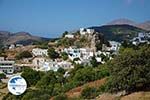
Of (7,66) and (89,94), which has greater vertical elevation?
(7,66)

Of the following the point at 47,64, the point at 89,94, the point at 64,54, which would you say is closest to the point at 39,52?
the point at 64,54

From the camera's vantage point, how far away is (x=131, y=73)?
1703 cm

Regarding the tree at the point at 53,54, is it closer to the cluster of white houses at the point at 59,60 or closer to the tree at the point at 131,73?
the cluster of white houses at the point at 59,60

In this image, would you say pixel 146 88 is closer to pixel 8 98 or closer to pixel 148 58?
pixel 148 58

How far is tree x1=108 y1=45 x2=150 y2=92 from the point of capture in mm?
16750

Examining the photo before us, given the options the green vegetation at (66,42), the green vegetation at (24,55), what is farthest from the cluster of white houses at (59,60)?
the green vegetation at (66,42)

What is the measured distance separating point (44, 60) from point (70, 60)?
411cm

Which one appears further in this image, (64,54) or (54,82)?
(64,54)

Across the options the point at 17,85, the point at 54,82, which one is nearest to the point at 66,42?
the point at 54,82

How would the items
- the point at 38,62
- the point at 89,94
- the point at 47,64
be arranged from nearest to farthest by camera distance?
the point at 89,94 → the point at 47,64 → the point at 38,62

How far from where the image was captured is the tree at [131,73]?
16750 mm

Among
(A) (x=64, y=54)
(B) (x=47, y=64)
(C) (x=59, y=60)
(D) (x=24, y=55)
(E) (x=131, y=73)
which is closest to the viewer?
(E) (x=131, y=73)

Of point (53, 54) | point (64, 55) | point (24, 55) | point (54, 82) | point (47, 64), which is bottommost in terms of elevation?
point (54, 82)

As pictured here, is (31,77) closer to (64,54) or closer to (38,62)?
(38,62)
